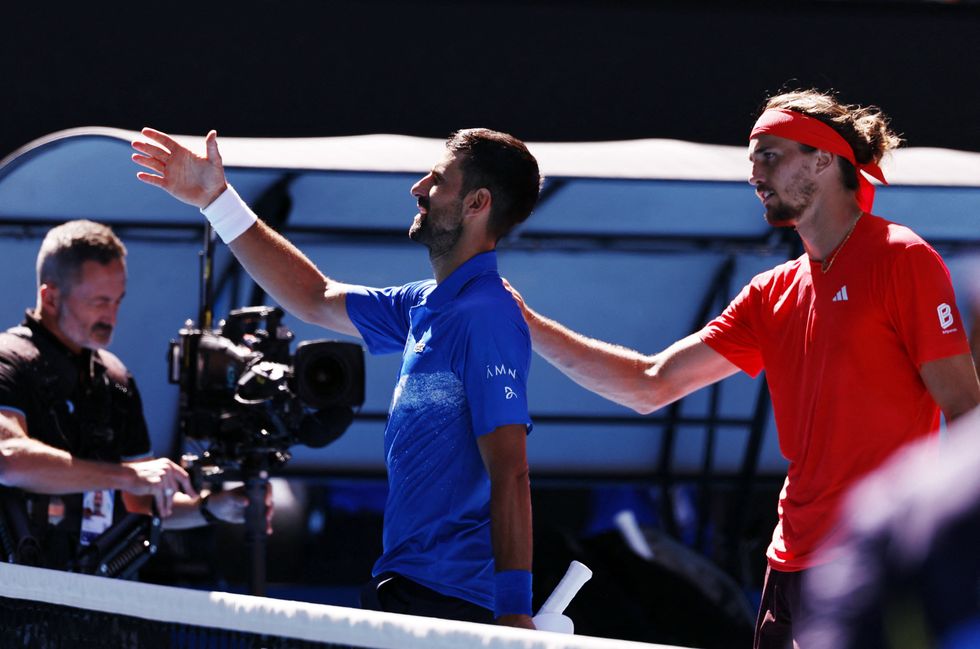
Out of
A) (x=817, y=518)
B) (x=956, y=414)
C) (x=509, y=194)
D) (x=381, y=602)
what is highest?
(x=509, y=194)

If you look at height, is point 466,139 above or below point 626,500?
above

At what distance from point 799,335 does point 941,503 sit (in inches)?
75.0

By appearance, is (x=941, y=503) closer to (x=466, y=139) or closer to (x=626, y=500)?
(x=466, y=139)

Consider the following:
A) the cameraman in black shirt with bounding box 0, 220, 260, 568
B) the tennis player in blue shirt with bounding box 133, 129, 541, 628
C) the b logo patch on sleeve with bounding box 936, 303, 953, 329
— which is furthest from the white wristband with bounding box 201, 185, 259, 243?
the b logo patch on sleeve with bounding box 936, 303, 953, 329

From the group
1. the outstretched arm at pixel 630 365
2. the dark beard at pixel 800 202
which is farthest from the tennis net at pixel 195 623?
the dark beard at pixel 800 202

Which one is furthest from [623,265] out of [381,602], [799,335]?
[381,602]

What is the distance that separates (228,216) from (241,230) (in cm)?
4

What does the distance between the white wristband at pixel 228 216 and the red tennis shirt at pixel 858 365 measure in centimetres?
126

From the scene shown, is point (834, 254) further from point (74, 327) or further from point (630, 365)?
point (74, 327)

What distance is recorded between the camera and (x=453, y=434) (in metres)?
2.54

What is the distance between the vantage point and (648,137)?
6582 mm

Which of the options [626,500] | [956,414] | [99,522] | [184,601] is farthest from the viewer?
[626,500]

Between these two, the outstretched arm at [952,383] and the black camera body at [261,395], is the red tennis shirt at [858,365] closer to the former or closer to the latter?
the outstretched arm at [952,383]

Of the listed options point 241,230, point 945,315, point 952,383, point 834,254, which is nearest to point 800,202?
point 834,254
